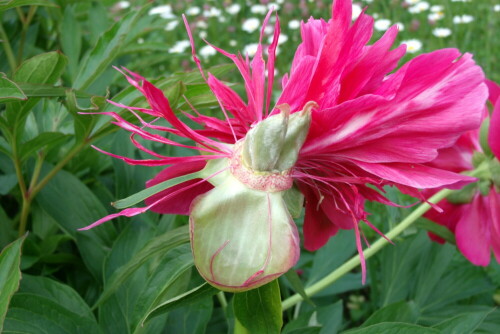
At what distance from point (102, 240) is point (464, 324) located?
1.30 ft

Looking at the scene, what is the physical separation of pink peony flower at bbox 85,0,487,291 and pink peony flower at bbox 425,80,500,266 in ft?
0.69

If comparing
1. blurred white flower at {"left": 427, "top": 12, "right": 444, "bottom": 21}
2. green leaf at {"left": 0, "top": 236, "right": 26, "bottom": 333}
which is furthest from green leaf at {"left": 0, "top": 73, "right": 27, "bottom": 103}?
blurred white flower at {"left": 427, "top": 12, "right": 444, "bottom": 21}

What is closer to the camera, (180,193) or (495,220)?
(180,193)

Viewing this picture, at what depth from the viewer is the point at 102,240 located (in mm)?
698

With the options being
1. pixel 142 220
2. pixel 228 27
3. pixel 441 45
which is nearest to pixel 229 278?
pixel 142 220

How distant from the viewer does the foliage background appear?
474 millimetres

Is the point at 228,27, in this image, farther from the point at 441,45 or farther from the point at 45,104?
the point at 45,104

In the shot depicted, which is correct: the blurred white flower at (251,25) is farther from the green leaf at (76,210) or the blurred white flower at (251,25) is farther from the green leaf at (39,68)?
the green leaf at (39,68)

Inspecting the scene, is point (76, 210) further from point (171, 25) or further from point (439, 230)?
point (171, 25)

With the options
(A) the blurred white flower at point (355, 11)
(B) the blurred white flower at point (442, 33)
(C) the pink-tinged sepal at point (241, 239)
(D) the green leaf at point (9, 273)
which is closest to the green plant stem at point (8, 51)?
(D) the green leaf at point (9, 273)

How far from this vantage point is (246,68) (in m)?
0.42

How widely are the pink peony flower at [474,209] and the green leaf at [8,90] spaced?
405 millimetres

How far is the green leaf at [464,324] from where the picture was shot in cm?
53

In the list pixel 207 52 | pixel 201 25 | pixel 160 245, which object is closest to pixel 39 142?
pixel 160 245
